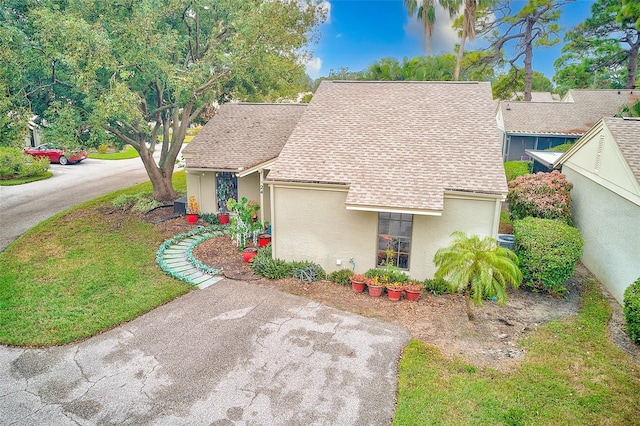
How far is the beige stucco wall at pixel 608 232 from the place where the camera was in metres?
10.9

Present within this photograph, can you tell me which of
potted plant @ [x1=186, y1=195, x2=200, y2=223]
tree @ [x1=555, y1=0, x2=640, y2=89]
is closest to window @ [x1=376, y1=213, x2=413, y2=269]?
potted plant @ [x1=186, y1=195, x2=200, y2=223]

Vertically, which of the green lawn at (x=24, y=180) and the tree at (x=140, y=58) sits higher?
the tree at (x=140, y=58)

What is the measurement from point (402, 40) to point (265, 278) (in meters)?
40.2

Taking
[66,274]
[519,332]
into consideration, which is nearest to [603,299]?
[519,332]

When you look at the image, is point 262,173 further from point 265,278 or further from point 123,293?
point 123,293

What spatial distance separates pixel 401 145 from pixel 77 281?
1120cm

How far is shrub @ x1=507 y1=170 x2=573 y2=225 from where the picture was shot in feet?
47.1

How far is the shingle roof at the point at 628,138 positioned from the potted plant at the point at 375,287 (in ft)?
23.9

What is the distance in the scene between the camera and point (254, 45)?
61.5ft

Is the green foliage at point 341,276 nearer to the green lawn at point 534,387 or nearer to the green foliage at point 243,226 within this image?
the green lawn at point 534,387

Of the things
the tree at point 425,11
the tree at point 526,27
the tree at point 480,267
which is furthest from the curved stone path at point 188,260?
the tree at point 526,27

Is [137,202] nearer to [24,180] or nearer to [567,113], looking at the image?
[24,180]

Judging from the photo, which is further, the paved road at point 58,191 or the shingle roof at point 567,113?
the shingle roof at point 567,113

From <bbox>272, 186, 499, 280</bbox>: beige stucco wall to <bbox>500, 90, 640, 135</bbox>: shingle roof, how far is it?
2537cm
